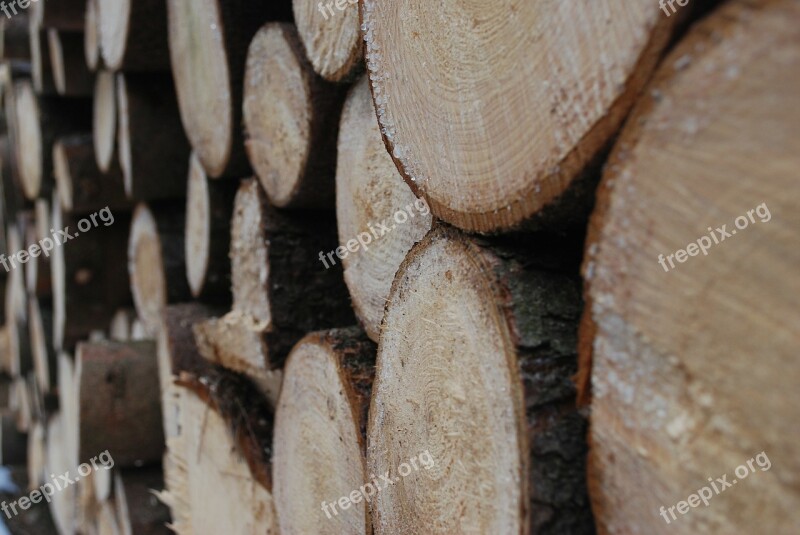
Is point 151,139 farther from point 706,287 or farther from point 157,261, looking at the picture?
point 706,287

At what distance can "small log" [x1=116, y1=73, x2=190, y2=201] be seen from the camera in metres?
2.09

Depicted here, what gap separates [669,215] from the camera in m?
0.49

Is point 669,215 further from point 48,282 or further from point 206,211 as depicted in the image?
point 48,282

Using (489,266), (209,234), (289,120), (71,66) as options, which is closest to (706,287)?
(489,266)

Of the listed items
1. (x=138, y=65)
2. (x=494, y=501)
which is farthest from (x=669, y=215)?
(x=138, y=65)

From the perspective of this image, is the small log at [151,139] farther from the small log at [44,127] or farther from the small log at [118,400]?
the small log at [44,127]

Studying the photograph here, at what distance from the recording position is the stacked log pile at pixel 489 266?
455 millimetres

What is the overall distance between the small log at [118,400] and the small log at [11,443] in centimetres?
270

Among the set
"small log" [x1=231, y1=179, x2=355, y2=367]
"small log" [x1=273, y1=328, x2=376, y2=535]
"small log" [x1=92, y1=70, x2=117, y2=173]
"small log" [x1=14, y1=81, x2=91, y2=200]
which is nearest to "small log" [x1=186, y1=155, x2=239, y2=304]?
"small log" [x1=231, y1=179, x2=355, y2=367]

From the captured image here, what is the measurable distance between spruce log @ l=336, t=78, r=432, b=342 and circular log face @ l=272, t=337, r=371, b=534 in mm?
95

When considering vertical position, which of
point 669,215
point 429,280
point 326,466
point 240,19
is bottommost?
point 326,466

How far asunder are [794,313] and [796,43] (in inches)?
5.5

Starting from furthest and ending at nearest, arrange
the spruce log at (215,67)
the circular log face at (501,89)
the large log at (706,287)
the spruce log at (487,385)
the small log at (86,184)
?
1. the small log at (86,184)
2. the spruce log at (215,67)
3. the spruce log at (487,385)
4. the circular log face at (501,89)
5. the large log at (706,287)

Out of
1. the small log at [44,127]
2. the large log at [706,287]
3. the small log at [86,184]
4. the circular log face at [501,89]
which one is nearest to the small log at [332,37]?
the circular log face at [501,89]
